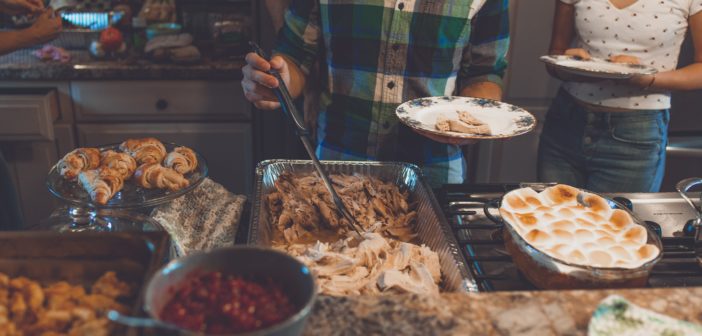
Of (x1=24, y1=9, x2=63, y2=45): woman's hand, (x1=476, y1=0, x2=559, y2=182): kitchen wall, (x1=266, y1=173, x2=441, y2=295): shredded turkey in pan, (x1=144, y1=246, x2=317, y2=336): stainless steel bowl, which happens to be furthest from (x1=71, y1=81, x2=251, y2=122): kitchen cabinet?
(x1=144, y1=246, x2=317, y2=336): stainless steel bowl

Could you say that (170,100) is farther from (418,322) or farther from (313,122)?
(418,322)

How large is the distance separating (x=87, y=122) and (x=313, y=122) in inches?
53.9

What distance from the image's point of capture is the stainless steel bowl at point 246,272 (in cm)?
69

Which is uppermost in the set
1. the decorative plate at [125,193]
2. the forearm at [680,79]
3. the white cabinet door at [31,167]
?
the forearm at [680,79]

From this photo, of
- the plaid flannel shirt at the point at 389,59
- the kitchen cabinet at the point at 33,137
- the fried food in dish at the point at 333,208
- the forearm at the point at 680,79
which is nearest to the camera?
the fried food in dish at the point at 333,208

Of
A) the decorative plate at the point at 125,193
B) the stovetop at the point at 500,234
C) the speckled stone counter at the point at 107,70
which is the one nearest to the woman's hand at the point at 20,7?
the speckled stone counter at the point at 107,70

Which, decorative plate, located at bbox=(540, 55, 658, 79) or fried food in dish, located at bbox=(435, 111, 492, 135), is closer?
fried food in dish, located at bbox=(435, 111, 492, 135)

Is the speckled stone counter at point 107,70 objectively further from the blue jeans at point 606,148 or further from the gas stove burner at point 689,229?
the gas stove burner at point 689,229

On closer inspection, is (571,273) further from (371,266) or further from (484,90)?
(484,90)

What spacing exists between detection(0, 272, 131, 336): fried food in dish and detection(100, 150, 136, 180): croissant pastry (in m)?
0.44

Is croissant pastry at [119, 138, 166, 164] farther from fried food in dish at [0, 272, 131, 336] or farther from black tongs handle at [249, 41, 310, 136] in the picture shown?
fried food in dish at [0, 272, 131, 336]

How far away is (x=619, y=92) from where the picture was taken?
2.02m

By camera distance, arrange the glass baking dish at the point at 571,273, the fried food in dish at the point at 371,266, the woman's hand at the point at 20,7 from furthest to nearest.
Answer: the woman's hand at the point at 20,7
the fried food in dish at the point at 371,266
the glass baking dish at the point at 571,273

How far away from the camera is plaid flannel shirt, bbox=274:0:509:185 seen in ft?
5.51
